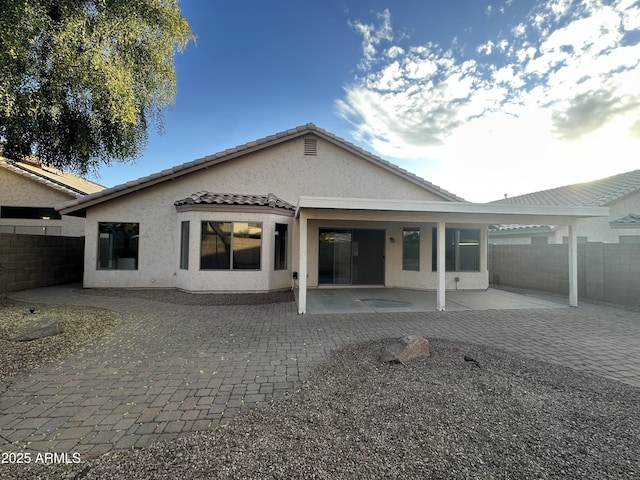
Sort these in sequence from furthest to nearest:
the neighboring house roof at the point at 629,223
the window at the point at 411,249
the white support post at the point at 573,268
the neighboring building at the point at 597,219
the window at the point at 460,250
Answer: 1. the neighboring building at the point at 597,219
2. the neighboring house roof at the point at 629,223
3. the window at the point at 411,249
4. the window at the point at 460,250
5. the white support post at the point at 573,268

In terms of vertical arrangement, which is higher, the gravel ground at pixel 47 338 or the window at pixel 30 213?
the window at pixel 30 213

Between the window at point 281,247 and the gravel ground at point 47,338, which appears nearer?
the gravel ground at point 47,338

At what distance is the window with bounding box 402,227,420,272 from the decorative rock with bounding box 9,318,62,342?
10.9 m

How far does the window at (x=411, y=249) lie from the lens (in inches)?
457

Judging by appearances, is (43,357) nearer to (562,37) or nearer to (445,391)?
(445,391)

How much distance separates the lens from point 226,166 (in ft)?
37.3

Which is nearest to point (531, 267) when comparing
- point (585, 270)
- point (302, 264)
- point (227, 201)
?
point (585, 270)

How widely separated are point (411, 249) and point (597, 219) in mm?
11564

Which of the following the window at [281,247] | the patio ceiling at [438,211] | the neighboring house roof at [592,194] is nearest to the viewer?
the patio ceiling at [438,211]

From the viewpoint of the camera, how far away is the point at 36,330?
17.1ft

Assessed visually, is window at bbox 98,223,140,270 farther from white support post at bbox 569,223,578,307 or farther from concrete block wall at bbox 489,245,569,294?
concrete block wall at bbox 489,245,569,294

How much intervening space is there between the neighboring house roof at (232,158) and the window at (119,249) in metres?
1.22

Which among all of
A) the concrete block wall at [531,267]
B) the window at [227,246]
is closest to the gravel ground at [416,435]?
the window at [227,246]

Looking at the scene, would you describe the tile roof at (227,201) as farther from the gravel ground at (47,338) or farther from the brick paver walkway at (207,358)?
the gravel ground at (47,338)
